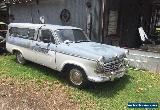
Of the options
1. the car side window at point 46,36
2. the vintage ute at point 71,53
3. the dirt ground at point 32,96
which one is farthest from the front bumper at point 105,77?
the car side window at point 46,36

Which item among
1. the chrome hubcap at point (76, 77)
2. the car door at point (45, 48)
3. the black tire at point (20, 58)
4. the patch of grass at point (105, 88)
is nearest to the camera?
the patch of grass at point (105, 88)

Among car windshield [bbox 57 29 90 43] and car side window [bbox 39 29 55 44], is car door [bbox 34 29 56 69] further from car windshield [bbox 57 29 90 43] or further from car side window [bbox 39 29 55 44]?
car windshield [bbox 57 29 90 43]

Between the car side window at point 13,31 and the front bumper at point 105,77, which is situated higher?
the car side window at point 13,31

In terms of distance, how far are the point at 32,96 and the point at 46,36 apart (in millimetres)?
2624

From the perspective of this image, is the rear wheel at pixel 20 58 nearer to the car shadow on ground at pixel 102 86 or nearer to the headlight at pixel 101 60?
the car shadow on ground at pixel 102 86

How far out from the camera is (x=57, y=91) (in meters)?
8.38

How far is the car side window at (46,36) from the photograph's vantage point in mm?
9391

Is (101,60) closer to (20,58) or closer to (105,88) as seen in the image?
(105,88)

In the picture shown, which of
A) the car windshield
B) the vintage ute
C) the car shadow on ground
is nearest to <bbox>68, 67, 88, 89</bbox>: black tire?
the vintage ute

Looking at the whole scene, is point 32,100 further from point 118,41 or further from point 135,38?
point 135,38

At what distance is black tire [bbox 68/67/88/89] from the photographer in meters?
8.28

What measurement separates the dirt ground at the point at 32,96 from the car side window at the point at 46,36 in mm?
1561

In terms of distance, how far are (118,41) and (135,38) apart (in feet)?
6.95

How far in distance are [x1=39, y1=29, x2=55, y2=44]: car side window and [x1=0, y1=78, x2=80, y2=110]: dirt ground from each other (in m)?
1.56
